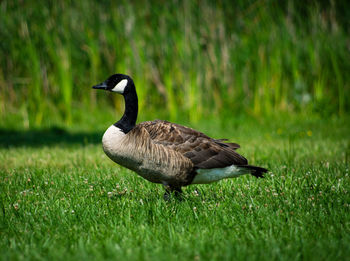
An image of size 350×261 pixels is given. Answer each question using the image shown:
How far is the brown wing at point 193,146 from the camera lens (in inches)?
173

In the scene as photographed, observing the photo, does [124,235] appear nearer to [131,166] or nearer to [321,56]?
[131,166]

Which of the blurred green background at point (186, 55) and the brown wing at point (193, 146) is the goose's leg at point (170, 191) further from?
the blurred green background at point (186, 55)

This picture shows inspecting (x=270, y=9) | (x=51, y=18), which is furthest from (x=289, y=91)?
(x=51, y=18)

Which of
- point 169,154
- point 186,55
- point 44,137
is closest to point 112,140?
point 169,154

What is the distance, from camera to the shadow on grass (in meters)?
8.70

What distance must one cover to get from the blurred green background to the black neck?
5.41 m

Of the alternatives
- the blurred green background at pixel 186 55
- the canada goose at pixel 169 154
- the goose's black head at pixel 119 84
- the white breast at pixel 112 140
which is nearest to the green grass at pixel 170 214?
the canada goose at pixel 169 154

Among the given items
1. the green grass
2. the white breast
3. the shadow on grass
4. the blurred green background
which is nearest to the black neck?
the white breast

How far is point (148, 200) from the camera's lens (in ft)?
15.1

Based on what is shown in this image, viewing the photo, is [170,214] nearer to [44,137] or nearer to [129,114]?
[129,114]

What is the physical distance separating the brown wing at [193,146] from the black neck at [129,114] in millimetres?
149

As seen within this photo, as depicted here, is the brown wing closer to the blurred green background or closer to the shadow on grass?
the shadow on grass

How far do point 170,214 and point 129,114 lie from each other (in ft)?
4.17

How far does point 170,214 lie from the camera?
13.2 ft
